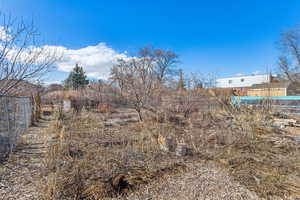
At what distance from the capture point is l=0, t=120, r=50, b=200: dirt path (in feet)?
7.04

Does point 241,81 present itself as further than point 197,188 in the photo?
Yes

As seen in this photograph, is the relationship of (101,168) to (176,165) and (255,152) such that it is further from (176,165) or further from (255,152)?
(255,152)

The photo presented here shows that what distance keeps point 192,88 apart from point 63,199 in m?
7.35

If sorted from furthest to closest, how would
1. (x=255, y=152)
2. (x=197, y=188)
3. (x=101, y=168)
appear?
(x=255, y=152), (x=101, y=168), (x=197, y=188)

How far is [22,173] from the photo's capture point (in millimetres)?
2652

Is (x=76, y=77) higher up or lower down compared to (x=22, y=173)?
higher up

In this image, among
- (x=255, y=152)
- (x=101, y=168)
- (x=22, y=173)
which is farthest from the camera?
(x=255, y=152)

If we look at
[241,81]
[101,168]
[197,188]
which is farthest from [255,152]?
[241,81]

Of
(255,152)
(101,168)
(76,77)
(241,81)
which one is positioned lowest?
(255,152)

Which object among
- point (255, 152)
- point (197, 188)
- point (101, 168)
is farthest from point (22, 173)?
point (255, 152)

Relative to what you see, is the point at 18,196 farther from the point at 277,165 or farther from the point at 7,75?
the point at 277,165

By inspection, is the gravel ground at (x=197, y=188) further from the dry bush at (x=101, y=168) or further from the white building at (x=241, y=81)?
the white building at (x=241, y=81)

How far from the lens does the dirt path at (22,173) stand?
2.14 metres

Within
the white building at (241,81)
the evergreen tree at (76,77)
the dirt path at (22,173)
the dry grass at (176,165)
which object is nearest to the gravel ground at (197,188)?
the dry grass at (176,165)
